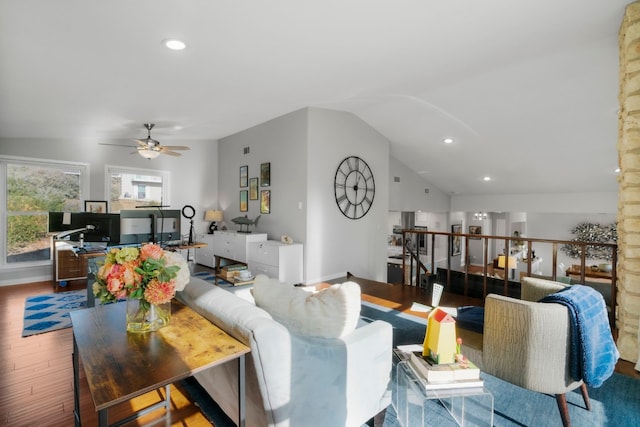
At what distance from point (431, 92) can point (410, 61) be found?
4.24 ft

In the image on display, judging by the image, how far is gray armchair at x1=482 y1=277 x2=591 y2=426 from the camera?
162cm

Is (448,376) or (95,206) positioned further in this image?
(95,206)

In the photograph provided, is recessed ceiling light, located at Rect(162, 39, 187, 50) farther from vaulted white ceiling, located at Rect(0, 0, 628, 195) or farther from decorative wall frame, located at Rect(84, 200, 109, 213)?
decorative wall frame, located at Rect(84, 200, 109, 213)

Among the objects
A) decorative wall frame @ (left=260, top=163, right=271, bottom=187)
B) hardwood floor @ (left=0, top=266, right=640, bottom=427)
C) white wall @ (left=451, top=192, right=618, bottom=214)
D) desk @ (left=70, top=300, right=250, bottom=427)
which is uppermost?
decorative wall frame @ (left=260, top=163, right=271, bottom=187)

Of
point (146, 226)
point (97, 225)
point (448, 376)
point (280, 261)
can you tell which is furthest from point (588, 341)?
point (97, 225)

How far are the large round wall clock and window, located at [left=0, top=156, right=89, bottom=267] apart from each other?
459 cm

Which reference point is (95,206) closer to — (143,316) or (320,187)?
(320,187)

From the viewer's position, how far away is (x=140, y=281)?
4.55ft

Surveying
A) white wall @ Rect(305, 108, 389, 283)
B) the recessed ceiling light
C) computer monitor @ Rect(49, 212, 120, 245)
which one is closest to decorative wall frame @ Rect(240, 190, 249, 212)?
white wall @ Rect(305, 108, 389, 283)

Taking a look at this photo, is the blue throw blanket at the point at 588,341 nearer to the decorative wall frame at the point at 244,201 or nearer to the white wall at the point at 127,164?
the decorative wall frame at the point at 244,201

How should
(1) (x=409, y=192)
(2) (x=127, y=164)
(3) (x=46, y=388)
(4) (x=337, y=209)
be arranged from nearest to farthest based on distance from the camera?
(3) (x=46, y=388) < (4) (x=337, y=209) < (2) (x=127, y=164) < (1) (x=409, y=192)

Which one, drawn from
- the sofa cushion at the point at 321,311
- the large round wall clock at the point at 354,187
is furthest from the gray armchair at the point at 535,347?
the large round wall clock at the point at 354,187

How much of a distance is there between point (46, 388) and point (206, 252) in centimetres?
442

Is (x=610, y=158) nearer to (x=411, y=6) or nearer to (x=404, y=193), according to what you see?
(x=404, y=193)
